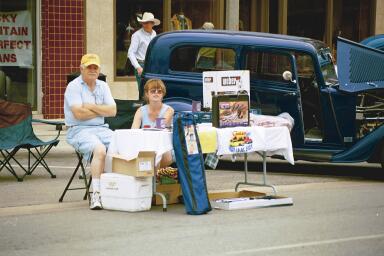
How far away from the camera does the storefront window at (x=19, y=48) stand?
1983cm

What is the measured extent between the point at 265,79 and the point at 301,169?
63.1 inches

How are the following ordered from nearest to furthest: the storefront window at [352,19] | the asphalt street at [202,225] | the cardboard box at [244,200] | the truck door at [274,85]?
1. the asphalt street at [202,225]
2. the cardboard box at [244,200]
3. the truck door at [274,85]
4. the storefront window at [352,19]

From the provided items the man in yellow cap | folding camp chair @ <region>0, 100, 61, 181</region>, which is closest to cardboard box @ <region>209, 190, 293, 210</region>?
the man in yellow cap

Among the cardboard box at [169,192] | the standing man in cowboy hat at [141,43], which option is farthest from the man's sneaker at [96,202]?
the standing man in cowboy hat at [141,43]

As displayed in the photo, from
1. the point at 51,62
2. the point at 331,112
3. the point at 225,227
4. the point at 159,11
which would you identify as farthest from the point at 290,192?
the point at 159,11

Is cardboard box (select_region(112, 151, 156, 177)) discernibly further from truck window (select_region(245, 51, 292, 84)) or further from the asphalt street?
truck window (select_region(245, 51, 292, 84))

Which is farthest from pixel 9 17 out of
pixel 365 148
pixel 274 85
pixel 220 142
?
pixel 220 142

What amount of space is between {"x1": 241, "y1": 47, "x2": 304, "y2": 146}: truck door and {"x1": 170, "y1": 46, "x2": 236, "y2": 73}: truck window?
0.29 metres

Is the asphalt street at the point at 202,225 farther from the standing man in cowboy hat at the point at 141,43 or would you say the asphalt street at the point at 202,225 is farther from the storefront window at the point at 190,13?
the storefront window at the point at 190,13

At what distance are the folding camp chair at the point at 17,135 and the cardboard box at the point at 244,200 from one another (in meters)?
2.59

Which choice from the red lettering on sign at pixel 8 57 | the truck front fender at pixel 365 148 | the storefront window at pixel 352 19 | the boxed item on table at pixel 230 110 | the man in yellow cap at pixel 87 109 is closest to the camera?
the boxed item on table at pixel 230 110

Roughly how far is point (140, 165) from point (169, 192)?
0.87 metres

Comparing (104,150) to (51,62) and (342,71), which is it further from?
(51,62)

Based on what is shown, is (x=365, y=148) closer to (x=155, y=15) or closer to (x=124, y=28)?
(x=124, y=28)
